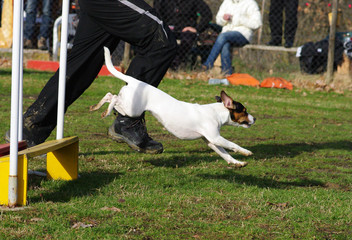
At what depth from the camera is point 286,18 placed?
481 inches

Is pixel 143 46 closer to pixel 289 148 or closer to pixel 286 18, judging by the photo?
pixel 289 148

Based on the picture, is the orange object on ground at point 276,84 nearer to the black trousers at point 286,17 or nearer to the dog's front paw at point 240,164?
the black trousers at point 286,17

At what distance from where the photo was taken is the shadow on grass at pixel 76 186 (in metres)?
3.59

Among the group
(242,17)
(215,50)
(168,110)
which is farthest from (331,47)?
(168,110)

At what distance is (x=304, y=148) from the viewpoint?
607 centimetres

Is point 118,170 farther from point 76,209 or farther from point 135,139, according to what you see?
point 76,209

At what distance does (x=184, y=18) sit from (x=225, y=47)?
1.18 metres

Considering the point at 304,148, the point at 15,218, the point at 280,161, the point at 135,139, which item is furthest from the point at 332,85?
the point at 15,218

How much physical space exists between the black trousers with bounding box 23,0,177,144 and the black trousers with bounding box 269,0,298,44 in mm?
8092

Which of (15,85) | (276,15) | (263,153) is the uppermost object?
(276,15)

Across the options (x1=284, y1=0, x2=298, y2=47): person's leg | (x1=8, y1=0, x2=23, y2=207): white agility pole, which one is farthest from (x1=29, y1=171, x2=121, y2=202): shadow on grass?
(x1=284, y1=0, x2=298, y2=47): person's leg

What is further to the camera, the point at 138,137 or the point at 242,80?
the point at 242,80

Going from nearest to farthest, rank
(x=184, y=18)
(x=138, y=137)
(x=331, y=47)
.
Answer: (x=138, y=137)
(x=331, y=47)
(x=184, y=18)

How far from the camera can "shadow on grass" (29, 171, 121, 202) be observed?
3.59m
